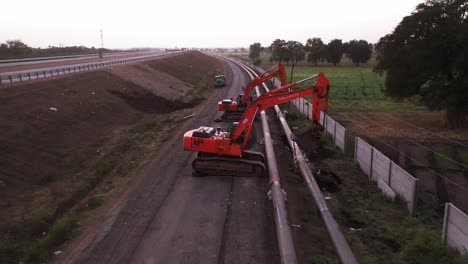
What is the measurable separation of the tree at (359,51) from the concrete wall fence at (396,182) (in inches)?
3790

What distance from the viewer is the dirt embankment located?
13.5 meters

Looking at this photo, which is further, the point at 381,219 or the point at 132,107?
the point at 132,107

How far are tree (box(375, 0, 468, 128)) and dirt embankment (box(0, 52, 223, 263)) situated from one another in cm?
1909

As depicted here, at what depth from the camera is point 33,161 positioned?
17.6 metres

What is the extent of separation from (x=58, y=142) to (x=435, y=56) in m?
25.1

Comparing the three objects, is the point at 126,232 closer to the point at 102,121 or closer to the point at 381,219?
the point at 381,219

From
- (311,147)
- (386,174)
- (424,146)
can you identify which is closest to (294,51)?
(424,146)

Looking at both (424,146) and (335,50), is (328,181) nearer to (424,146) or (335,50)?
(424,146)

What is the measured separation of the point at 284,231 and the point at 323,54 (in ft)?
359

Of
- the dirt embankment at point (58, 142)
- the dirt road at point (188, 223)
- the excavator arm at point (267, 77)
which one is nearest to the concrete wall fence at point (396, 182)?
the dirt road at point (188, 223)

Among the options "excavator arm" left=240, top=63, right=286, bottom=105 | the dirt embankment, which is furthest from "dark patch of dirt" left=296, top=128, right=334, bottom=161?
the dirt embankment

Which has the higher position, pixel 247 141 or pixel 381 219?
pixel 247 141

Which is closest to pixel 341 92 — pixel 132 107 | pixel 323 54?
pixel 132 107

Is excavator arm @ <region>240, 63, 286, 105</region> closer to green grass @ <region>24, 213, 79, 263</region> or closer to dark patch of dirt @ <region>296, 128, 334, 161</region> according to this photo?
dark patch of dirt @ <region>296, 128, 334, 161</region>
